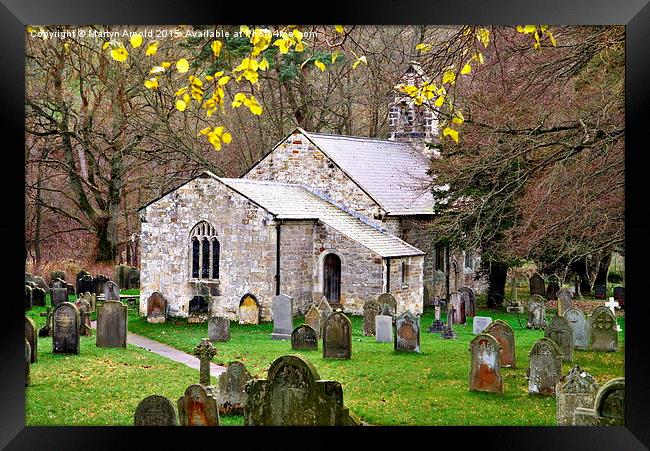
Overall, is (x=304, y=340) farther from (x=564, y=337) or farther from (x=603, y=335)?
(x=603, y=335)

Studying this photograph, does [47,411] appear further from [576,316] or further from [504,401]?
[576,316]

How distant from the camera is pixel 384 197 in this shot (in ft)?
84.1

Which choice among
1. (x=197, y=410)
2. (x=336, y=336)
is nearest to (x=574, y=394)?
(x=197, y=410)

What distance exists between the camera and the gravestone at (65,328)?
15430 mm

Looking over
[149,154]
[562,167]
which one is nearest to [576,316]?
[562,167]

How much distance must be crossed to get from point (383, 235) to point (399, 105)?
6.56 metres

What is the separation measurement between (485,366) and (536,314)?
7.53 meters

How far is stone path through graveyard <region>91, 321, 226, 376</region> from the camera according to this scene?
15609 mm

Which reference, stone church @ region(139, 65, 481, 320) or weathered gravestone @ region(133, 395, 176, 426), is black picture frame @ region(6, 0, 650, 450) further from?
stone church @ region(139, 65, 481, 320)

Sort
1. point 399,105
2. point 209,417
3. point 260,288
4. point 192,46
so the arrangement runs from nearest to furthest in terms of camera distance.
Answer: point 209,417 → point 192,46 → point 260,288 → point 399,105

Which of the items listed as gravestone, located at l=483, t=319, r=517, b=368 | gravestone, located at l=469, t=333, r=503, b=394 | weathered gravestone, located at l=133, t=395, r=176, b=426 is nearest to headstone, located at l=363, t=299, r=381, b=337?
gravestone, located at l=483, t=319, r=517, b=368

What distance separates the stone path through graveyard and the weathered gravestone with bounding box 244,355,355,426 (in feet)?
17.5

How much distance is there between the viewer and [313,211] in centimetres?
2378
